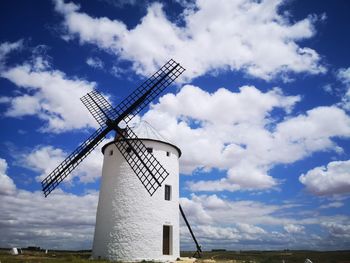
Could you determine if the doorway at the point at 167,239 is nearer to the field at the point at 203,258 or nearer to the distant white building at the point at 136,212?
the distant white building at the point at 136,212

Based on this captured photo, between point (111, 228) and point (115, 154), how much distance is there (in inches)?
215

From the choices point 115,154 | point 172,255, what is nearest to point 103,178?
point 115,154

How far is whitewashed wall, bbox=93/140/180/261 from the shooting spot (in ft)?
67.7

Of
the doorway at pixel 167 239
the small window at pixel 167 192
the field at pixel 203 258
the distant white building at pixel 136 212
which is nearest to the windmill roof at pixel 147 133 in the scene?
the distant white building at pixel 136 212

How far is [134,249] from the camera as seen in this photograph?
804 inches

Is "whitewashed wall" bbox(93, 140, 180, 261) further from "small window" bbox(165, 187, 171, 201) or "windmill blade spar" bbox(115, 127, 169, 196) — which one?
"windmill blade spar" bbox(115, 127, 169, 196)

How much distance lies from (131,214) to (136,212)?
370 millimetres

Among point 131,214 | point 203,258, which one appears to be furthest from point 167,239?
point 203,258

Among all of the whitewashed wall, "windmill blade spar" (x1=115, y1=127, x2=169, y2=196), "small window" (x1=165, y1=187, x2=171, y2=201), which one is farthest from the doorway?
"windmill blade spar" (x1=115, y1=127, x2=169, y2=196)

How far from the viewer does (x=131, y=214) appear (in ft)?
69.5

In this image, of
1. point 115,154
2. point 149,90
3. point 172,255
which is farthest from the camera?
A: point 149,90

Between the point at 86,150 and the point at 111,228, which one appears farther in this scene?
the point at 86,150

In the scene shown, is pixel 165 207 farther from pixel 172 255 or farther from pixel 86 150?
pixel 86 150

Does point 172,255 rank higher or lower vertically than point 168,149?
lower
